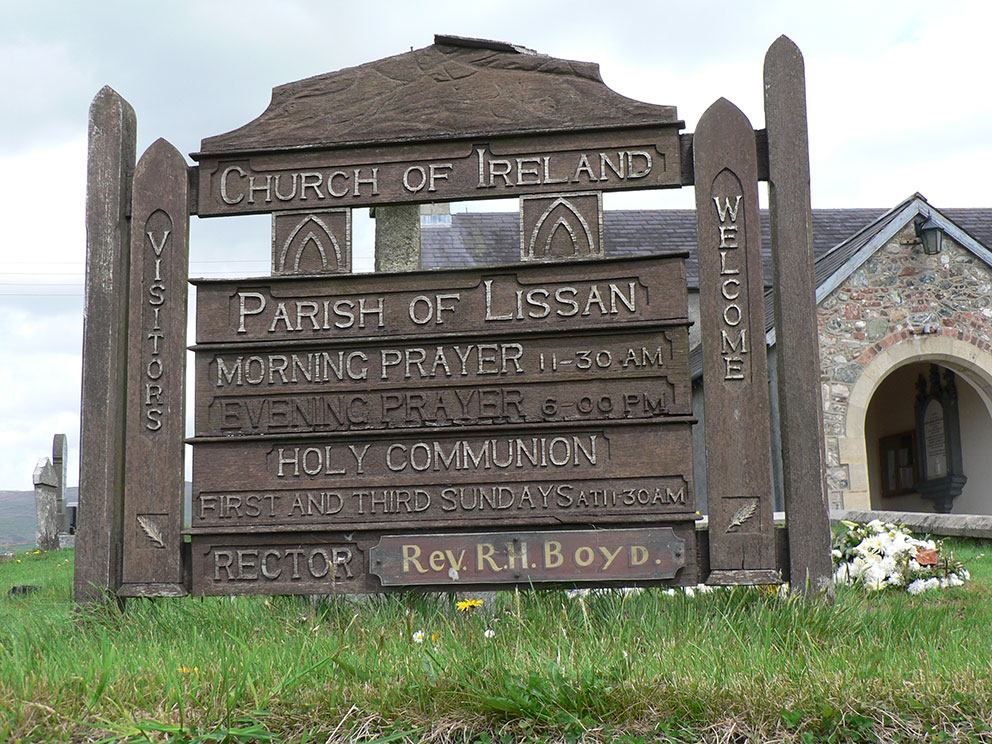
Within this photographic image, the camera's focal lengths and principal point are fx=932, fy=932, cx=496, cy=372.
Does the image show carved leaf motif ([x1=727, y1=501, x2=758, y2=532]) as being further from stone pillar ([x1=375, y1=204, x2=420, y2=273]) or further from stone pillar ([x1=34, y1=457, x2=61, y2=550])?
stone pillar ([x1=34, y1=457, x2=61, y2=550])

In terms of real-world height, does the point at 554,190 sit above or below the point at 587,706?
above

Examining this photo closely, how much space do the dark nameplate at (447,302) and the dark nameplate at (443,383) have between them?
0.25ft

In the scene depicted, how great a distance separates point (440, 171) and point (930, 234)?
1099 centimetres

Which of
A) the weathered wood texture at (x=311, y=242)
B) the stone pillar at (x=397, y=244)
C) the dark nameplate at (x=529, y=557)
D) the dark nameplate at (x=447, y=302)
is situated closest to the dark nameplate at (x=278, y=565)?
the dark nameplate at (x=529, y=557)

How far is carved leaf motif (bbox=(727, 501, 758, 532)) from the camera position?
4176 millimetres

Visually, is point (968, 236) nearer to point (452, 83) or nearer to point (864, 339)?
point (864, 339)

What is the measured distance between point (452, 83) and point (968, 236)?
11.5m

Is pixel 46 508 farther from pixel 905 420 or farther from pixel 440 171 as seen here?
pixel 905 420

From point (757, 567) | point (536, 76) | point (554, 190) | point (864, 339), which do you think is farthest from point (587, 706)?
point (864, 339)

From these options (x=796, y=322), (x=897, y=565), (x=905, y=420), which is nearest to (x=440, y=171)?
(x=796, y=322)

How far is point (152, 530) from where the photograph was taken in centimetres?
444

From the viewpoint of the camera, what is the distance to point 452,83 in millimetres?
4715

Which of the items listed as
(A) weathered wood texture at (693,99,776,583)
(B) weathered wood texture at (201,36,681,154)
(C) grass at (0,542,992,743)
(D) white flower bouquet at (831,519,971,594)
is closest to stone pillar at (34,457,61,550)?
(B) weathered wood texture at (201,36,681,154)

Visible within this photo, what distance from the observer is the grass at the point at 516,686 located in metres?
2.80
